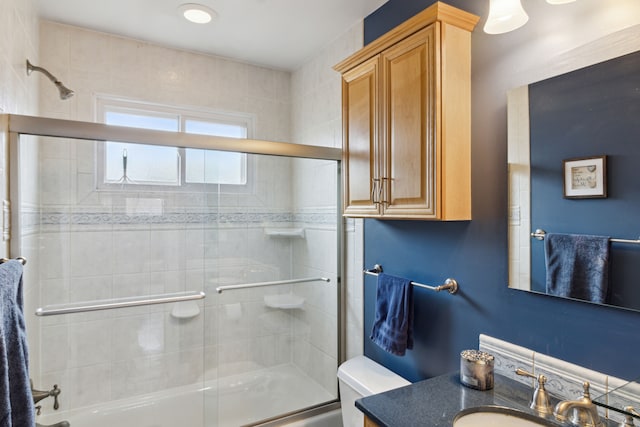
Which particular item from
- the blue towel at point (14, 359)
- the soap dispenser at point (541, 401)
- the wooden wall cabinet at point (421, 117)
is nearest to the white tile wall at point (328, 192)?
the wooden wall cabinet at point (421, 117)

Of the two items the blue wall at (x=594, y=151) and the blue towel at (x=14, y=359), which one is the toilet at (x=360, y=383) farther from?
the blue towel at (x=14, y=359)

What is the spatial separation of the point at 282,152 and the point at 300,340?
1.35m

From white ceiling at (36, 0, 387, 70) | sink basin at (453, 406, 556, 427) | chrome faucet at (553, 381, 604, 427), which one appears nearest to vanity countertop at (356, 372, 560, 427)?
sink basin at (453, 406, 556, 427)

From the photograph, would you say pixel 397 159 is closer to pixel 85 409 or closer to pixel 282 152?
pixel 282 152

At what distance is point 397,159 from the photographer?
1.61m

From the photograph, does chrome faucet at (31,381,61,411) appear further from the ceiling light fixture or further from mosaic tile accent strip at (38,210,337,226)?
the ceiling light fixture

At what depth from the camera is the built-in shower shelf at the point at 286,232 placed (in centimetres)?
246

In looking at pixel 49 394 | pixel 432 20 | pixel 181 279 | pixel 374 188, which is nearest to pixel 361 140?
pixel 374 188

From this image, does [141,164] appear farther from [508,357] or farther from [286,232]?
[508,357]

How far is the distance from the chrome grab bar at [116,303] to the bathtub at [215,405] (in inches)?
22.4

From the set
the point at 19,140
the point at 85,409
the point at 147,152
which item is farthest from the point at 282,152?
the point at 85,409

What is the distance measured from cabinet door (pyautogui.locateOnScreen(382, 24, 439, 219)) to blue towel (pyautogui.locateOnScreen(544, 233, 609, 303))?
42cm

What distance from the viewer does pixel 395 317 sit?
1.76 meters

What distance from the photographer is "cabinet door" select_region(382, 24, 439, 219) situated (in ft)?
4.71
